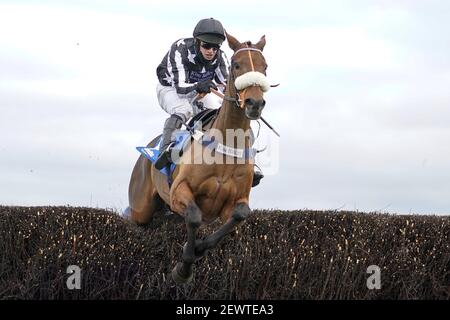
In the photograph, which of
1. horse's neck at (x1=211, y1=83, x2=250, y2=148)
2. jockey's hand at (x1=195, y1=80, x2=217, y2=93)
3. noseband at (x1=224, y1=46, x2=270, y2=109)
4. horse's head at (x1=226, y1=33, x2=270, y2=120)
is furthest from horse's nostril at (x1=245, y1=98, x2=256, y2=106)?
jockey's hand at (x1=195, y1=80, x2=217, y2=93)

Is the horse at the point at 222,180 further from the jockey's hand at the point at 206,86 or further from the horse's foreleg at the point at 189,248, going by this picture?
the jockey's hand at the point at 206,86

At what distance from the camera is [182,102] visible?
35.6 ft

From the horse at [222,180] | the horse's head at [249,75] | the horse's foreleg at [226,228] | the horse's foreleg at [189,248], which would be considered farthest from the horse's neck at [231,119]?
the horse's foreleg at [189,248]

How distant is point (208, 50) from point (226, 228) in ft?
6.83

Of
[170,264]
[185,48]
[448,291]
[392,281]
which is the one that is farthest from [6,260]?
[448,291]

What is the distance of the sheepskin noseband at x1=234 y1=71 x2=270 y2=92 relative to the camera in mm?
8812

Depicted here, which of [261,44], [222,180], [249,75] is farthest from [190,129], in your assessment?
[249,75]

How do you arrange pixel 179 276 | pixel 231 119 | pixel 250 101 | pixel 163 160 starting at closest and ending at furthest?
pixel 250 101 → pixel 231 119 → pixel 179 276 → pixel 163 160

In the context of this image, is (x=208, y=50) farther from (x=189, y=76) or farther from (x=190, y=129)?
(x=190, y=129)

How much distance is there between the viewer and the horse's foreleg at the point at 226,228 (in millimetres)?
9469

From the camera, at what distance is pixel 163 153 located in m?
10.5

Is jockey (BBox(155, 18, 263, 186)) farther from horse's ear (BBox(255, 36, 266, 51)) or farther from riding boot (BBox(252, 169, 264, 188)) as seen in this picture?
horse's ear (BBox(255, 36, 266, 51))

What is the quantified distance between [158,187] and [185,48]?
168 centimetres

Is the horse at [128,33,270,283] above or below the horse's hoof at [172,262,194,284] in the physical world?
above
